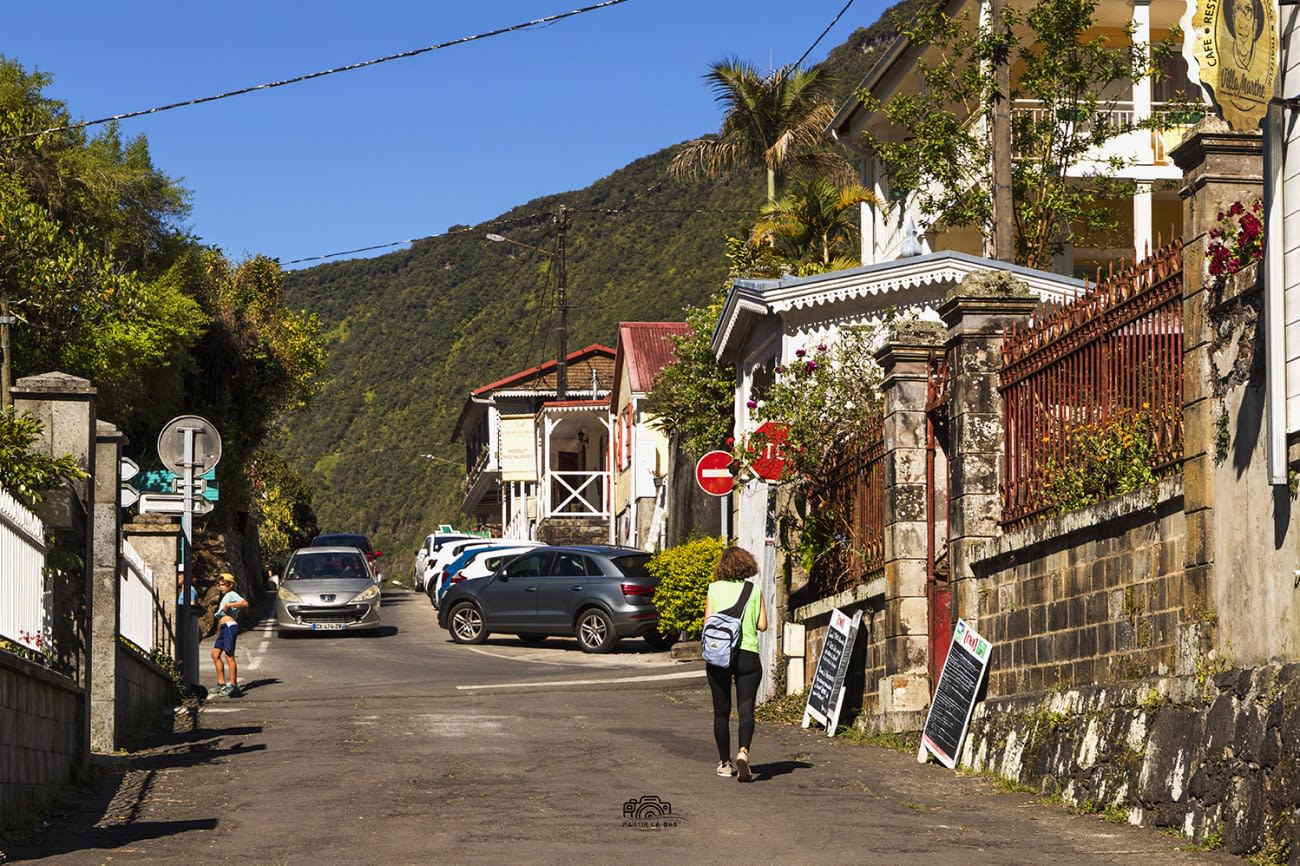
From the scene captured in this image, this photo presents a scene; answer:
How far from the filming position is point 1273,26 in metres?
8.93

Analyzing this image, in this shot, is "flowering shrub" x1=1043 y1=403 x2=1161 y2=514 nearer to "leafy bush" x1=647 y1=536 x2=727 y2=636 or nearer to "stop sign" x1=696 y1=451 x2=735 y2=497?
"stop sign" x1=696 y1=451 x2=735 y2=497

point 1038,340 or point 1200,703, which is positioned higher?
point 1038,340

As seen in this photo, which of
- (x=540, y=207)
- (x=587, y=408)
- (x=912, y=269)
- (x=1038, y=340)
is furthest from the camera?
(x=540, y=207)

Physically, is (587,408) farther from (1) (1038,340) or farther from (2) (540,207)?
(2) (540,207)

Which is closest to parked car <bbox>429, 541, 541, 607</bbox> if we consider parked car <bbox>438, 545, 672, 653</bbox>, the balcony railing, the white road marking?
parked car <bbox>438, 545, 672, 653</bbox>

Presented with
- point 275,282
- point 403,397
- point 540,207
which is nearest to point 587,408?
point 275,282

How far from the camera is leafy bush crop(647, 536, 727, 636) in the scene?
→ 88.2 feet

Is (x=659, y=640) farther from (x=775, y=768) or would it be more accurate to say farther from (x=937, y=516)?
(x=775, y=768)

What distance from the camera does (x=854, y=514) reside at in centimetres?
1720

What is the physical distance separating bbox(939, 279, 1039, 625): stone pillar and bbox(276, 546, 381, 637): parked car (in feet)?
63.3

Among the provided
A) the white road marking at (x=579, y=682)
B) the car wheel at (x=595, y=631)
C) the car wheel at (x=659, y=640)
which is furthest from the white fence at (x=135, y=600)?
the car wheel at (x=659, y=640)

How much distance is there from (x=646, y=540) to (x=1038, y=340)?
104 feet

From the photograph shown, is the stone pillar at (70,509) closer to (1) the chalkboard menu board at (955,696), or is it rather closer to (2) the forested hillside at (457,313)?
(1) the chalkboard menu board at (955,696)

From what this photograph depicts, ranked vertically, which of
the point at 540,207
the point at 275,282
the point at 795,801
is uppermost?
the point at 540,207
